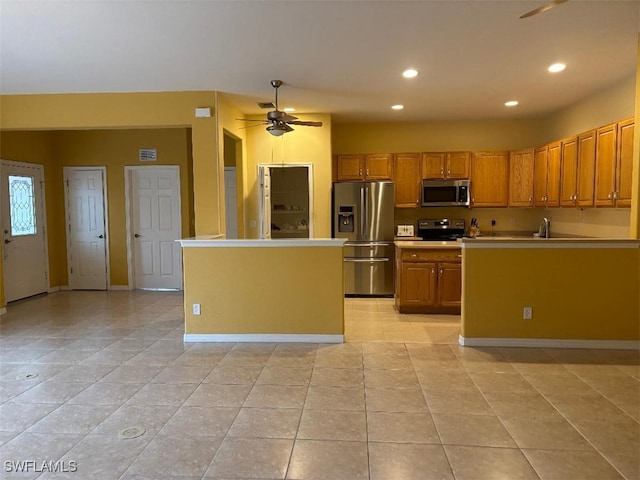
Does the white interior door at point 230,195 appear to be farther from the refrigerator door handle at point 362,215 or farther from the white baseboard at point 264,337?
the white baseboard at point 264,337

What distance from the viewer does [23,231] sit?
6.45 metres

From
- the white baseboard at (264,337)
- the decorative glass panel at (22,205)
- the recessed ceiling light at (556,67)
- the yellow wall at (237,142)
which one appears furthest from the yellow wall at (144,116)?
the recessed ceiling light at (556,67)

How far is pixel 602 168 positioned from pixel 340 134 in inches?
149

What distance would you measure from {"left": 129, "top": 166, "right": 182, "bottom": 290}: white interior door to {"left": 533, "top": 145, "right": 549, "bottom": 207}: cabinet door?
18.0ft

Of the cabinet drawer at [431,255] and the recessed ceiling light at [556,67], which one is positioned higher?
the recessed ceiling light at [556,67]

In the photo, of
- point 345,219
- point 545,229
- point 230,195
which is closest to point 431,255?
point 345,219

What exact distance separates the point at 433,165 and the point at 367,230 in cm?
148

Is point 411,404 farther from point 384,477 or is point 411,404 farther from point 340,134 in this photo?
point 340,134

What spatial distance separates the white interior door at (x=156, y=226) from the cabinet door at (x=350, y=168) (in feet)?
8.66

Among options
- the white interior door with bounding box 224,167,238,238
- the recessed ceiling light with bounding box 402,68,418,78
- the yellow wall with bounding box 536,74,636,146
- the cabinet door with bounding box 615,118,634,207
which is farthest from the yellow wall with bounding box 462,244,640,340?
the white interior door with bounding box 224,167,238,238

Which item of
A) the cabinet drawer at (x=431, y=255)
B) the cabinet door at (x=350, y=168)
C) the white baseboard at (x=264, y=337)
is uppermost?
the cabinet door at (x=350, y=168)

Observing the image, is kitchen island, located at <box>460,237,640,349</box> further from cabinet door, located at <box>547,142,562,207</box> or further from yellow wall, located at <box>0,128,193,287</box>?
yellow wall, located at <box>0,128,193,287</box>

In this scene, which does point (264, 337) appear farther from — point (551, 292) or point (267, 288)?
point (551, 292)

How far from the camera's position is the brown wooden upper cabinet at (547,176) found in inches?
219
